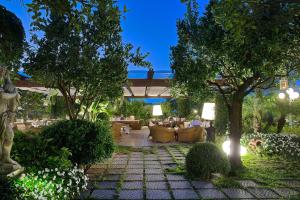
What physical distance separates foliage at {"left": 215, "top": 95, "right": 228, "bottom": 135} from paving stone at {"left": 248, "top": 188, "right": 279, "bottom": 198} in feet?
20.2

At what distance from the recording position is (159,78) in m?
14.0

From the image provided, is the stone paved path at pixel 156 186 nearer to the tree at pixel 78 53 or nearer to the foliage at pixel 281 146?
the tree at pixel 78 53

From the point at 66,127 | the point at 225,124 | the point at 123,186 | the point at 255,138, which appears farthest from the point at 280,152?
the point at 66,127

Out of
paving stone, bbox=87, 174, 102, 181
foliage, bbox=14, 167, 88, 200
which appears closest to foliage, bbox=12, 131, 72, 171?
foliage, bbox=14, 167, 88, 200

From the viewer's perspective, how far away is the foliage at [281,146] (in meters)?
9.34

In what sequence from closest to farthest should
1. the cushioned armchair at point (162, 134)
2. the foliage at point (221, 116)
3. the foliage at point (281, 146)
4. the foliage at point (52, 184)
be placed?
the foliage at point (52, 184), the foliage at point (281, 146), the foliage at point (221, 116), the cushioned armchair at point (162, 134)

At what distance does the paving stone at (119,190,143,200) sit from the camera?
5441 millimetres

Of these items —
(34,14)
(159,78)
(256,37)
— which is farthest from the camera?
(159,78)

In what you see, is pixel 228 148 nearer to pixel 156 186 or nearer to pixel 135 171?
pixel 135 171

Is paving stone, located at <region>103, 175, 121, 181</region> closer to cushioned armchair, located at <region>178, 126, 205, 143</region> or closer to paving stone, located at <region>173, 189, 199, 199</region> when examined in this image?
paving stone, located at <region>173, 189, 199, 199</region>

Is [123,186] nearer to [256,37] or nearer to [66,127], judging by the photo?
[66,127]

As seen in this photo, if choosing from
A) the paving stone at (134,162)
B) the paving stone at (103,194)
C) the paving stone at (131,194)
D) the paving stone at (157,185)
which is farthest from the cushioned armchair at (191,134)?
the paving stone at (103,194)

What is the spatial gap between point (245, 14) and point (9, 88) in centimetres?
301

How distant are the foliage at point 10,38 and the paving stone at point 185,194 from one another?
11.7 feet
